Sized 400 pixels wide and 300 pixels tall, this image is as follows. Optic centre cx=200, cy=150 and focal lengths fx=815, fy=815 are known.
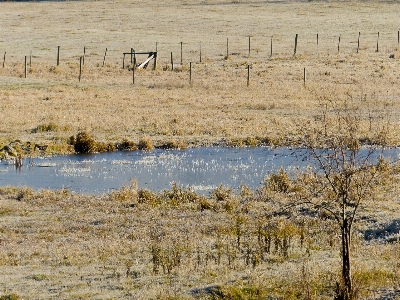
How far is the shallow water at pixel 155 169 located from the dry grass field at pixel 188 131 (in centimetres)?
161

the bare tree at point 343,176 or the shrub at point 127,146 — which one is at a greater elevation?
the bare tree at point 343,176

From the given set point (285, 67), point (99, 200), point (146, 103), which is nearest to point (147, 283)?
point (99, 200)

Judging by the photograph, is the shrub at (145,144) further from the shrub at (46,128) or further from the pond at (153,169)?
the shrub at (46,128)

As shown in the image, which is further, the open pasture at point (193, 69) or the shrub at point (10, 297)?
the open pasture at point (193, 69)

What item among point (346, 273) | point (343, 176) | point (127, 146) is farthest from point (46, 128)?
point (346, 273)

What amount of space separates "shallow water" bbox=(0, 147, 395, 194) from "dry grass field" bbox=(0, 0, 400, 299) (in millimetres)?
1608

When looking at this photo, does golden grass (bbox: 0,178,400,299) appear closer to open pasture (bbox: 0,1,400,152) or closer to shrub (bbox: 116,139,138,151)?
open pasture (bbox: 0,1,400,152)

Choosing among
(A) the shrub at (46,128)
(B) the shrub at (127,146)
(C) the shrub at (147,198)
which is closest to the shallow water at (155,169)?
(B) the shrub at (127,146)

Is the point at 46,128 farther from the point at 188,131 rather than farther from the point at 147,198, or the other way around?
the point at 147,198

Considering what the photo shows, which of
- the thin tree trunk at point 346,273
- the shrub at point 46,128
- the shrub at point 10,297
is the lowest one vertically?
the shrub at point 46,128

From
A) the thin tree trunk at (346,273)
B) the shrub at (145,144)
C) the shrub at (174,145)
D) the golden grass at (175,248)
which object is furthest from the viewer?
the shrub at (174,145)

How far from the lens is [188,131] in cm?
3278

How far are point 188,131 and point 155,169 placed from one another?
6.61 m

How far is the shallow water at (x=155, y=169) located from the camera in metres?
24.0
